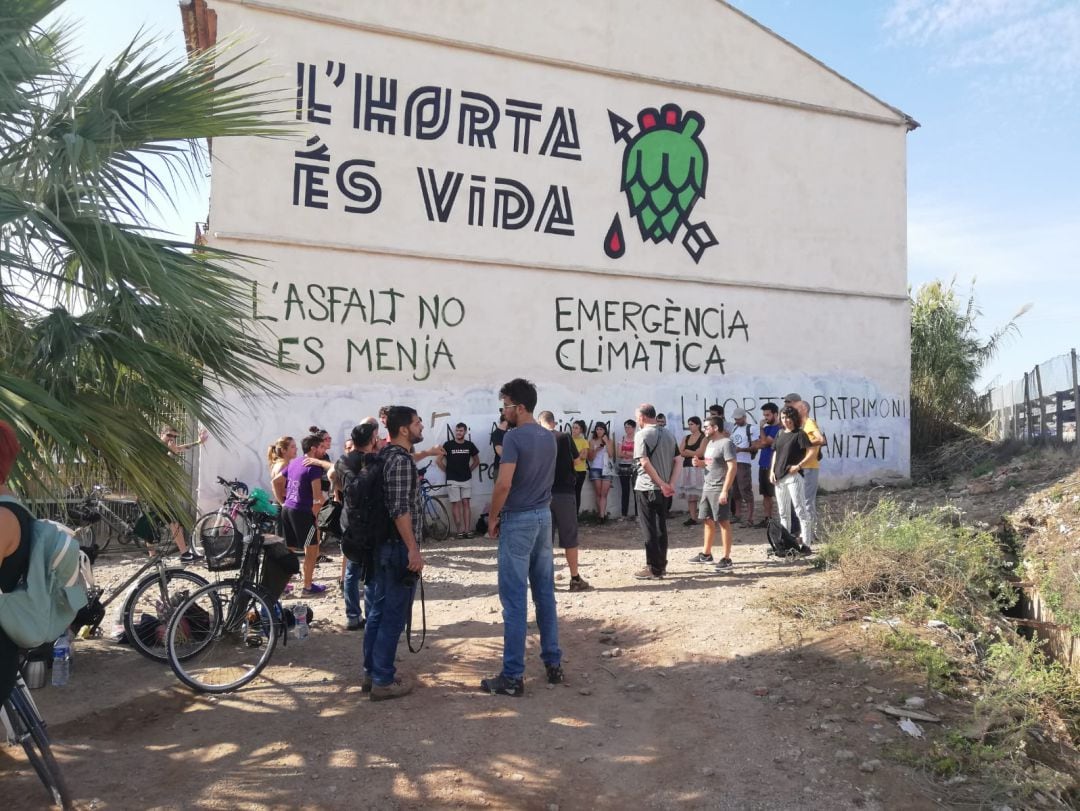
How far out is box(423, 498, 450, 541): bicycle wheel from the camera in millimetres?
12688

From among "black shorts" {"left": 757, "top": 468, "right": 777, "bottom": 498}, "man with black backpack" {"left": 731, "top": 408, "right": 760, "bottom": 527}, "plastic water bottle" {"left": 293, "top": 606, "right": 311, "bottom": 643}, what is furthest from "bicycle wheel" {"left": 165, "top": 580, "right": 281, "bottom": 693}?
"black shorts" {"left": 757, "top": 468, "right": 777, "bottom": 498}

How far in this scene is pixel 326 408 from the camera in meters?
12.7

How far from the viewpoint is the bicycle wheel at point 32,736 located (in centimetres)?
392

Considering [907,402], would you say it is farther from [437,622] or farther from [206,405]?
[206,405]

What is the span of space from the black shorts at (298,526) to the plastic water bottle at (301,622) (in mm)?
1349

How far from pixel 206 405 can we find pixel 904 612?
17.9 feet

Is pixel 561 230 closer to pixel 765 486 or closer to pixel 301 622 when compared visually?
pixel 765 486

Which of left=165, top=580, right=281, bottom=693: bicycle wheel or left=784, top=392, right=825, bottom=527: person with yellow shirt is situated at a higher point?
left=784, top=392, right=825, bottom=527: person with yellow shirt

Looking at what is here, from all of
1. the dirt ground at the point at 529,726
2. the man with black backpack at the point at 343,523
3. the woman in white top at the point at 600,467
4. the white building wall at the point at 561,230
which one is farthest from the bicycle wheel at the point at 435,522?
the dirt ground at the point at 529,726

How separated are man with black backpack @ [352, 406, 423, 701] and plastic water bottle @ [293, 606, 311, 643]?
1342 mm

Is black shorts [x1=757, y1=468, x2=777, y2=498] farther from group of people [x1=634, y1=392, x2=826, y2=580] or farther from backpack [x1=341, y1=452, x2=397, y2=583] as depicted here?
backpack [x1=341, y1=452, x2=397, y2=583]

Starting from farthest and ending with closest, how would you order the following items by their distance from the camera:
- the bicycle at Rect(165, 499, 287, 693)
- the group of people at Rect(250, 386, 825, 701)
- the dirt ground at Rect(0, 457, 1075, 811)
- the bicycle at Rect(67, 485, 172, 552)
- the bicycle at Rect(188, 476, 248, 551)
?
the bicycle at Rect(67, 485, 172, 552), the bicycle at Rect(188, 476, 248, 551), the bicycle at Rect(165, 499, 287, 693), the group of people at Rect(250, 386, 825, 701), the dirt ground at Rect(0, 457, 1075, 811)

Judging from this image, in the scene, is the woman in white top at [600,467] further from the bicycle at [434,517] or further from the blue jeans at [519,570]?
the blue jeans at [519,570]

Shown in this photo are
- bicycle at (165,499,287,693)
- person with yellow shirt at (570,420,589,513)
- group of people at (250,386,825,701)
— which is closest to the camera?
group of people at (250,386,825,701)
